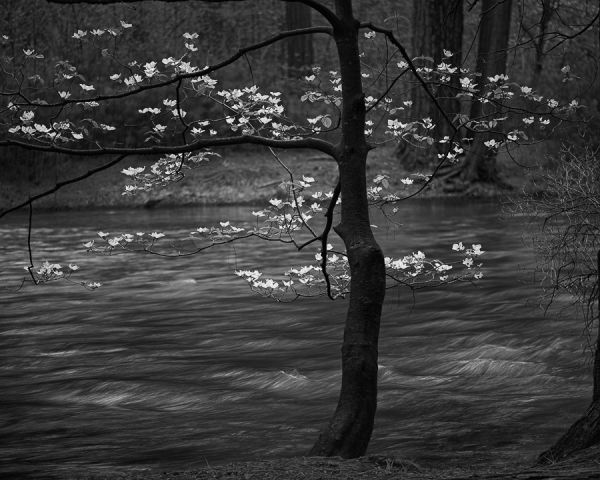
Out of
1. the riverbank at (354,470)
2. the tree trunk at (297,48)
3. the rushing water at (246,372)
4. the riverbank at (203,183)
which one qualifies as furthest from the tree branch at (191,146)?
the tree trunk at (297,48)

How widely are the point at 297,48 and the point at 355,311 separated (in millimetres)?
32680

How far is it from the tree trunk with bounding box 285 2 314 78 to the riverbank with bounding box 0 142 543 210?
7.53 meters

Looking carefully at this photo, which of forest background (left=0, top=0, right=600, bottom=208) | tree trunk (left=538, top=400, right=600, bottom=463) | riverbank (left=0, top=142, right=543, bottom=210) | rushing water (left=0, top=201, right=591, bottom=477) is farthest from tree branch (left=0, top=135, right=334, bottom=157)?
riverbank (left=0, top=142, right=543, bottom=210)

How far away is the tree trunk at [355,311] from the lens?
206 inches

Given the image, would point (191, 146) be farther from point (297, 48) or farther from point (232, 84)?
point (297, 48)

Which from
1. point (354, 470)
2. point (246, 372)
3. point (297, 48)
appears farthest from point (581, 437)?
point (297, 48)

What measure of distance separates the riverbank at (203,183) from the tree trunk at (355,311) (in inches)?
850

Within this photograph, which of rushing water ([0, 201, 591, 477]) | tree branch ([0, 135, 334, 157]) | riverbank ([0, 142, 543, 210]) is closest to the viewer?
tree branch ([0, 135, 334, 157])

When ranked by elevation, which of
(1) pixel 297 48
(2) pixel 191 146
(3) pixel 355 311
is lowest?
(3) pixel 355 311

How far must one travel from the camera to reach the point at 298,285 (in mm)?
15844

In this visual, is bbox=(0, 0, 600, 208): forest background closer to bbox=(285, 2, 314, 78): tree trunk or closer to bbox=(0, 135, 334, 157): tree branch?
bbox=(285, 2, 314, 78): tree trunk

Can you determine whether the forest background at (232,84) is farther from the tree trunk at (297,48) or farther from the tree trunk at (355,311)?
the tree trunk at (355,311)

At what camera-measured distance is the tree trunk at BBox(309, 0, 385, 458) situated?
5234 millimetres

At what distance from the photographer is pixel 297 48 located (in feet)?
121
